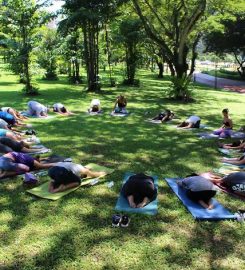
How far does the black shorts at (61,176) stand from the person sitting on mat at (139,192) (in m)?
1.05

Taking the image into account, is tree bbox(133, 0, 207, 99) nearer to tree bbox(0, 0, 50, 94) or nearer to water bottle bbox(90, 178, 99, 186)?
tree bbox(0, 0, 50, 94)

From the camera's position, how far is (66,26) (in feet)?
61.0

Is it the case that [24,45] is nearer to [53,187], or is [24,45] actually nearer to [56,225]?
[53,187]

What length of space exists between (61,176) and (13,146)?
2.33 meters

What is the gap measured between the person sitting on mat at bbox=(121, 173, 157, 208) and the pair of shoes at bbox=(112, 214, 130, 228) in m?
0.50

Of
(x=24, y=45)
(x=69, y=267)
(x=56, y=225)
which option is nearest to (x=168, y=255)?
(x=69, y=267)

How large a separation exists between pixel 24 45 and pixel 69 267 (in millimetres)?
15390

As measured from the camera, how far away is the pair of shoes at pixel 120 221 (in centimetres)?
541

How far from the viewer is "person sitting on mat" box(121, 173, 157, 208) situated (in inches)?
238

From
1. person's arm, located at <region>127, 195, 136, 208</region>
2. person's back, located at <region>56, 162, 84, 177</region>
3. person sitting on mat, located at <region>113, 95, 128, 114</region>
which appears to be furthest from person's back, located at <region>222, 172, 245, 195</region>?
person sitting on mat, located at <region>113, 95, 128, 114</region>

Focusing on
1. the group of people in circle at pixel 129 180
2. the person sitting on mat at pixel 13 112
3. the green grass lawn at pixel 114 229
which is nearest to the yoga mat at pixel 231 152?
the group of people in circle at pixel 129 180

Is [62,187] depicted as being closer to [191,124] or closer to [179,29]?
[191,124]

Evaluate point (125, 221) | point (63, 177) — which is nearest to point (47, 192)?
point (63, 177)

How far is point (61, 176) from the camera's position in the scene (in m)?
6.55
